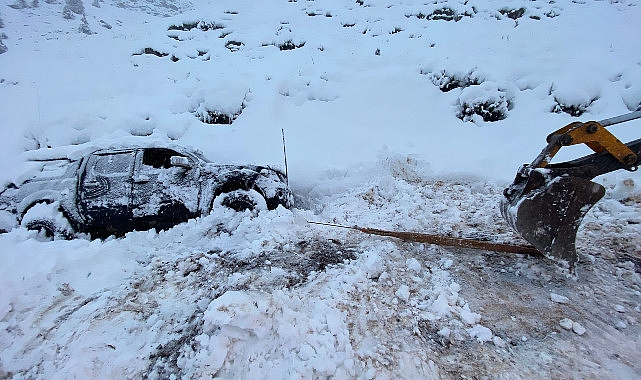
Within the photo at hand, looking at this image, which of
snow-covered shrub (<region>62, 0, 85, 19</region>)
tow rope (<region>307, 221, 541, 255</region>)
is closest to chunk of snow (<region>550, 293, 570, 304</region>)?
tow rope (<region>307, 221, 541, 255</region>)

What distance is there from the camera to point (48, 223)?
4.30 m

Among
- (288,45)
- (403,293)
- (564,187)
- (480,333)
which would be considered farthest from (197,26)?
(480,333)

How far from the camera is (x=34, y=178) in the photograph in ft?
15.1

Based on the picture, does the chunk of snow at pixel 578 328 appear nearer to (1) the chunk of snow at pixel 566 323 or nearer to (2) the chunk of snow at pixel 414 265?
(1) the chunk of snow at pixel 566 323

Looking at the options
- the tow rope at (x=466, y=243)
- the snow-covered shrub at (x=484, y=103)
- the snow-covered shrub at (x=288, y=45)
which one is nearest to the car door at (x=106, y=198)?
the tow rope at (x=466, y=243)

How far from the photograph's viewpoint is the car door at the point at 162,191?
4.51 metres

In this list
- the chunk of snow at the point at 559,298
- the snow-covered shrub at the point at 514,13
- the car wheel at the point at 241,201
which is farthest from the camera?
the snow-covered shrub at the point at 514,13

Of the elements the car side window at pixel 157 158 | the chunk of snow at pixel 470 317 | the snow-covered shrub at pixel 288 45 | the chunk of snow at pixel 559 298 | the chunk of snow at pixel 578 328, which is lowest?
the chunk of snow at pixel 470 317

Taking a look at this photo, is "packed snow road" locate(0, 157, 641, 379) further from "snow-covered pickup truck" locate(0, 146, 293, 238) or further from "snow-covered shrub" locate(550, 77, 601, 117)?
"snow-covered shrub" locate(550, 77, 601, 117)

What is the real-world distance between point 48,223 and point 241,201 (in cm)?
255

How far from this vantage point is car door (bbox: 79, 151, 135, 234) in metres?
4.42

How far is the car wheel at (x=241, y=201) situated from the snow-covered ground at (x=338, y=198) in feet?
1.00

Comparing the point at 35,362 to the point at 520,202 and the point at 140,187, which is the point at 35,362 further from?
the point at 520,202

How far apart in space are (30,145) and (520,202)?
382 inches
